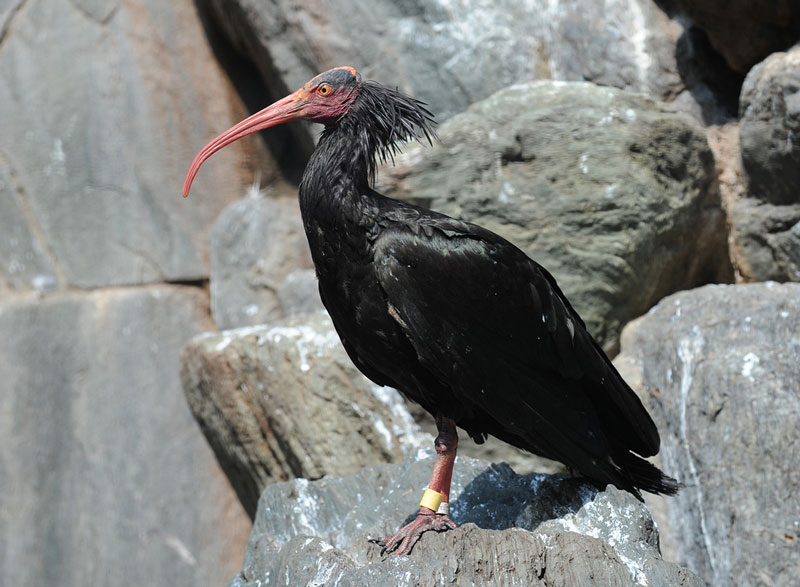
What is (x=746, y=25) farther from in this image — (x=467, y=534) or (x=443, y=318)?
(x=467, y=534)

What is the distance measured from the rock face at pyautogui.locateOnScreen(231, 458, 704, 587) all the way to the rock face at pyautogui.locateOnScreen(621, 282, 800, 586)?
3.64 ft

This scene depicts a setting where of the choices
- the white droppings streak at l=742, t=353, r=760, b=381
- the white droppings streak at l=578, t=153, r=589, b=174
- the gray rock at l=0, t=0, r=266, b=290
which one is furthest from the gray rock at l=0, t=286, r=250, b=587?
the white droppings streak at l=742, t=353, r=760, b=381

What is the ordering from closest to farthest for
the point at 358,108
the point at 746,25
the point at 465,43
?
the point at 358,108
the point at 746,25
the point at 465,43

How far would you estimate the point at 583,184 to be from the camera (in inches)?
213

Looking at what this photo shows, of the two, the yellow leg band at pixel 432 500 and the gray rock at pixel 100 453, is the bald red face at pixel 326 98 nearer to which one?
the yellow leg band at pixel 432 500

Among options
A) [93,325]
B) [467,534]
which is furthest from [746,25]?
[93,325]

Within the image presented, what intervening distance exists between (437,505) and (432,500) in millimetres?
24

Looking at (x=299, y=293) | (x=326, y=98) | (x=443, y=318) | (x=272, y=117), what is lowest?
(x=299, y=293)

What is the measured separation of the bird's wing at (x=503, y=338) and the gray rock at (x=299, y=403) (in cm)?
162

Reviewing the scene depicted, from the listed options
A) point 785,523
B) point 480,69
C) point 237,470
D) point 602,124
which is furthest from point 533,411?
point 480,69

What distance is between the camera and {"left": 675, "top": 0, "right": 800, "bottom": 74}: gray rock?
5.85 meters

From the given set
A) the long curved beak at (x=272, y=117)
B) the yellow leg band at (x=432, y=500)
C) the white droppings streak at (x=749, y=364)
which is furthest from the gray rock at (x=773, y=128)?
the yellow leg band at (x=432, y=500)

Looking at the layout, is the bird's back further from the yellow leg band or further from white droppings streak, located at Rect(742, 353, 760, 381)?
white droppings streak, located at Rect(742, 353, 760, 381)

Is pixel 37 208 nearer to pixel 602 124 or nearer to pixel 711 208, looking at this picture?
pixel 602 124
